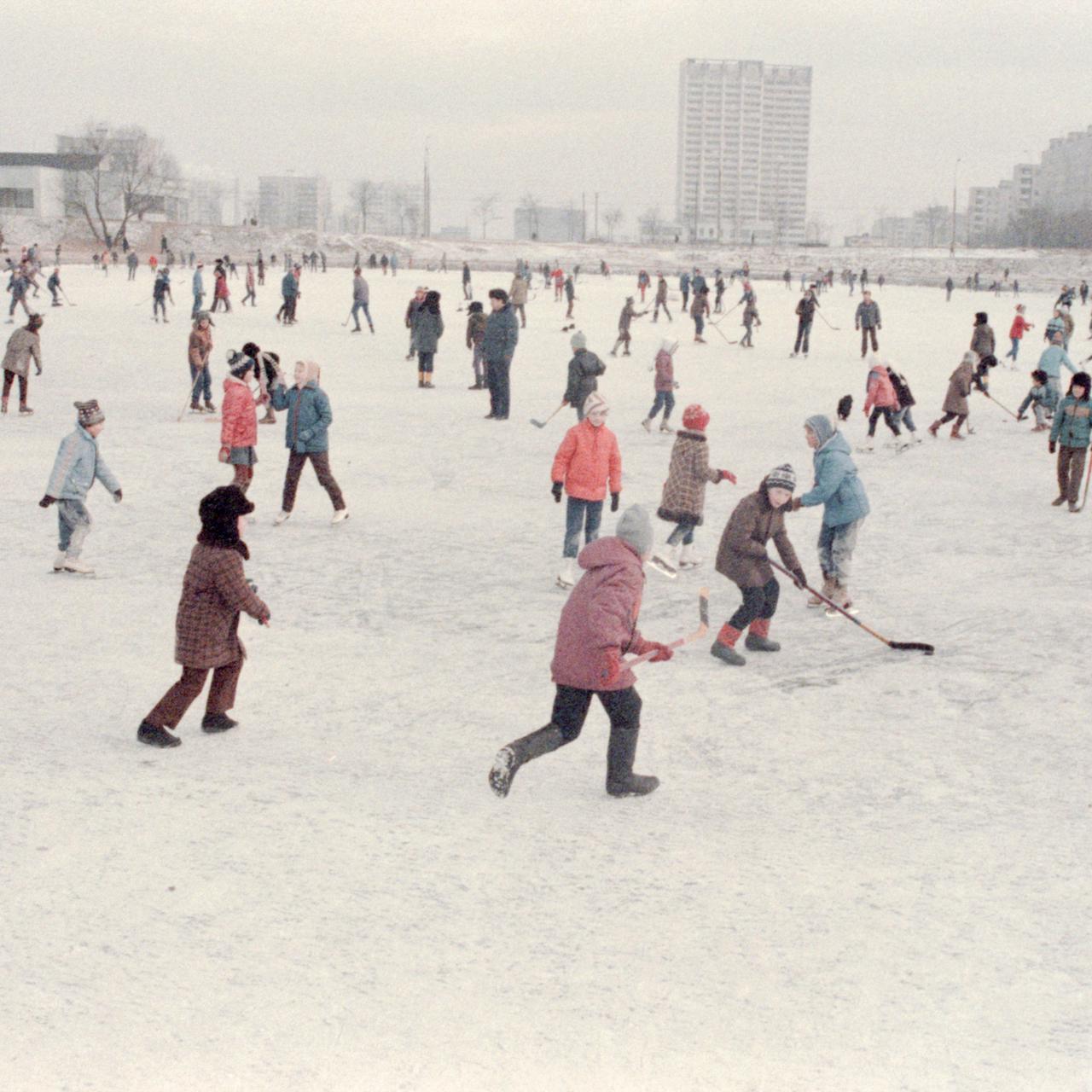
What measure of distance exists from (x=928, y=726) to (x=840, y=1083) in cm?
313

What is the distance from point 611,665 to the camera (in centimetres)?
505

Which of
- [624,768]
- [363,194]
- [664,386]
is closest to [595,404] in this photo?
[624,768]

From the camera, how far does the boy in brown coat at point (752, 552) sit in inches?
284

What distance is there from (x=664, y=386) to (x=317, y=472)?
6.28m

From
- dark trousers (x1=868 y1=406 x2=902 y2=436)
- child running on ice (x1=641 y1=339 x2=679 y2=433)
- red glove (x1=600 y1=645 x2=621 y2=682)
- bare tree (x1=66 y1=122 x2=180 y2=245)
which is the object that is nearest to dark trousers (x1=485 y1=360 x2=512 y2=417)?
child running on ice (x1=641 y1=339 x2=679 y2=433)

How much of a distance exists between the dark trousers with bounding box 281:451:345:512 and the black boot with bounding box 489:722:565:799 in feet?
18.1

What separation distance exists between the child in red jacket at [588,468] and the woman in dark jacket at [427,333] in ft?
32.3

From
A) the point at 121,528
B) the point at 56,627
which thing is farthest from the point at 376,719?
the point at 121,528

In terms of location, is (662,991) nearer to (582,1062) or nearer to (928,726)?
(582,1062)

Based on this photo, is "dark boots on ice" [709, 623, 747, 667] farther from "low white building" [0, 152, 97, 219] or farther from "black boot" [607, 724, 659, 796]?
"low white building" [0, 152, 97, 219]

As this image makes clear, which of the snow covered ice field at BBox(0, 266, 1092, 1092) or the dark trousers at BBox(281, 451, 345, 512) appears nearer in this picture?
the snow covered ice field at BBox(0, 266, 1092, 1092)

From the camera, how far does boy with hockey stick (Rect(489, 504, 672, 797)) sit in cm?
505

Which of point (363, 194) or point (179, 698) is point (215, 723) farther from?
point (363, 194)

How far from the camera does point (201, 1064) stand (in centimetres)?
351
